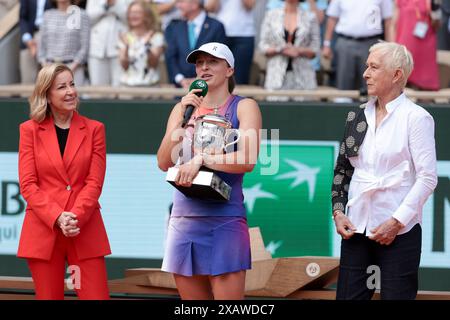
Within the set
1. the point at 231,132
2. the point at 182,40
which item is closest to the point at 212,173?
the point at 231,132

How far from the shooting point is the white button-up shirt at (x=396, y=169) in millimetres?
5508

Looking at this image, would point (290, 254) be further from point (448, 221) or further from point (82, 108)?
point (82, 108)

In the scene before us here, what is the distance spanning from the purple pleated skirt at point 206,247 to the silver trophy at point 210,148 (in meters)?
0.15

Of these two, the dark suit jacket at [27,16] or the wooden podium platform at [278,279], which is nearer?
the wooden podium platform at [278,279]

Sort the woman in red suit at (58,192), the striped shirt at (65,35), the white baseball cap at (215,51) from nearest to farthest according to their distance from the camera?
1. the white baseball cap at (215,51)
2. the woman in red suit at (58,192)
3. the striped shirt at (65,35)

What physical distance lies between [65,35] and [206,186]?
182 inches

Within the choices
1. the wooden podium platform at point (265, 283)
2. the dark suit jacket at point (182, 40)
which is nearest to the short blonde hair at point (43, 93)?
the wooden podium platform at point (265, 283)

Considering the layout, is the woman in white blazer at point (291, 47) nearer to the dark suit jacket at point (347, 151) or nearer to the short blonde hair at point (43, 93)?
the short blonde hair at point (43, 93)

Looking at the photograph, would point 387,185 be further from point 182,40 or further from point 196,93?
point 182,40

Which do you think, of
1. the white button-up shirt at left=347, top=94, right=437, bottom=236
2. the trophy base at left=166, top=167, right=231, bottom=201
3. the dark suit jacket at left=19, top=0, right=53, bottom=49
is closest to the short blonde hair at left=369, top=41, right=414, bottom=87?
the white button-up shirt at left=347, top=94, right=437, bottom=236

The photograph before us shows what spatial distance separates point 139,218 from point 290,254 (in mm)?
1231

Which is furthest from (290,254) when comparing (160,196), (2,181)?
(2,181)

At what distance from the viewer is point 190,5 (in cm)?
939
